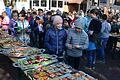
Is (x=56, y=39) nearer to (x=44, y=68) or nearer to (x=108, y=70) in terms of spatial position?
(x=44, y=68)

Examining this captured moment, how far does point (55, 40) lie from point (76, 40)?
1.67 feet

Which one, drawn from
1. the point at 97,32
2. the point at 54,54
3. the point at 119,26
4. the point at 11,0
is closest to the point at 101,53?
the point at 97,32

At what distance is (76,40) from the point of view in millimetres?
6285

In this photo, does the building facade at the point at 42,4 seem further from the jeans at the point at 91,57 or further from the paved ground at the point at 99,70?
the jeans at the point at 91,57

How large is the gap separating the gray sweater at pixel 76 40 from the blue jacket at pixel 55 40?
0.14 m

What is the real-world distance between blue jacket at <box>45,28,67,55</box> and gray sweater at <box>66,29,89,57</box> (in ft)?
0.46

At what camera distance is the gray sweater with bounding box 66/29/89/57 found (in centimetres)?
625

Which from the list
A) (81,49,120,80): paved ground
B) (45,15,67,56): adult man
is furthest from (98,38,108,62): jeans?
(45,15,67,56): adult man

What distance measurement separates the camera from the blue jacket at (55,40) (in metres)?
6.15

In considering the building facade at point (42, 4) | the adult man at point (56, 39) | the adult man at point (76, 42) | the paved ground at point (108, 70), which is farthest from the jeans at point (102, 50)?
the building facade at point (42, 4)

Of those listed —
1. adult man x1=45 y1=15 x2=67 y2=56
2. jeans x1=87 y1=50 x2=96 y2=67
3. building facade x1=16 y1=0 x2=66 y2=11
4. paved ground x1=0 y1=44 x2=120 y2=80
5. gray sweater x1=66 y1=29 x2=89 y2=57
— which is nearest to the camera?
adult man x1=45 y1=15 x2=67 y2=56

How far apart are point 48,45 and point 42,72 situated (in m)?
1.11

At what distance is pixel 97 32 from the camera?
7.96 meters

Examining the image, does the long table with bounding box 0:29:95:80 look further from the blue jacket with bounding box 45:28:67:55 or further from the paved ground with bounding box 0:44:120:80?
the paved ground with bounding box 0:44:120:80
